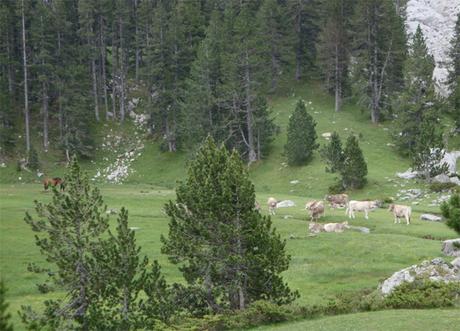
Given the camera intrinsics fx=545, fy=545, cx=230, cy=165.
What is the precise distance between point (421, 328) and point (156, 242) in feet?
71.0

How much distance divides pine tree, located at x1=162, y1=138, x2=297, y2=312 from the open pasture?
4365mm

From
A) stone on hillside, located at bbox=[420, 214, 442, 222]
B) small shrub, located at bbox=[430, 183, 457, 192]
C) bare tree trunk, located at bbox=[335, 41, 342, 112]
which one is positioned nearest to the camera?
stone on hillside, located at bbox=[420, 214, 442, 222]

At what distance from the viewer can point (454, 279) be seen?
25.2 meters

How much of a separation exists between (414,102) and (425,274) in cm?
4784

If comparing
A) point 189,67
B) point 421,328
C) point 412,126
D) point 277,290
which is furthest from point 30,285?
point 189,67

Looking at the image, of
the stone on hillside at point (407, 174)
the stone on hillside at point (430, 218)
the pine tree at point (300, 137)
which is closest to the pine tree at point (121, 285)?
the stone on hillside at point (430, 218)

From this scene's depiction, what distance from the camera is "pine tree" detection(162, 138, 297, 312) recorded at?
77.9 feet

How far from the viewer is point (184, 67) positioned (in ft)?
280

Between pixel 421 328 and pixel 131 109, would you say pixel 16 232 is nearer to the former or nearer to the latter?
pixel 421 328

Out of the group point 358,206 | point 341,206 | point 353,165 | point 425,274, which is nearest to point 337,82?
point 353,165

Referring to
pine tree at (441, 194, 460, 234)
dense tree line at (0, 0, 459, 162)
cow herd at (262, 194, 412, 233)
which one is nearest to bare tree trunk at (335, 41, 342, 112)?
dense tree line at (0, 0, 459, 162)

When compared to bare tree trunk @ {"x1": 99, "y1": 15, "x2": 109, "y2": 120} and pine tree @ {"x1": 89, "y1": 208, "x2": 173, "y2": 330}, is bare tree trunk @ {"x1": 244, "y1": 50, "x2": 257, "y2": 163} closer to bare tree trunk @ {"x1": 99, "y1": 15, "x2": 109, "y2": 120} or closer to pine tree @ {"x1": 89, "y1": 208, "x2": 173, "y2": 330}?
bare tree trunk @ {"x1": 99, "y1": 15, "x2": 109, "y2": 120}

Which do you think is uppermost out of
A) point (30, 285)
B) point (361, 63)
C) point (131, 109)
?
point (361, 63)

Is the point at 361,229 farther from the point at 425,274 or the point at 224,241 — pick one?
the point at 224,241
